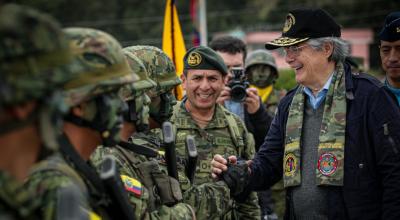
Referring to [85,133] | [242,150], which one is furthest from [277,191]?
[85,133]

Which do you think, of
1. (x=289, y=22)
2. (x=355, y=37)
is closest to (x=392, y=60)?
(x=289, y=22)

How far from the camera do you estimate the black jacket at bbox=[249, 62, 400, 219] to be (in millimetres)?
4145

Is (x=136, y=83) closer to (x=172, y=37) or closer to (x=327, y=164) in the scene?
(x=327, y=164)

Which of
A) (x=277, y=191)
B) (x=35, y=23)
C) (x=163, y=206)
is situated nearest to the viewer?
(x=35, y=23)

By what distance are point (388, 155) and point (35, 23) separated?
271cm

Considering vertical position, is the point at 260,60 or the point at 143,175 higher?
the point at 260,60

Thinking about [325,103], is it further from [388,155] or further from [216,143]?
[216,143]

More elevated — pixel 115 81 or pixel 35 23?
pixel 35 23

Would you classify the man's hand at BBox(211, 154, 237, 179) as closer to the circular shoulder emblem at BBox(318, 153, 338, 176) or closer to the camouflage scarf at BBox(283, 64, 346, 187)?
the camouflage scarf at BBox(283, 64, 346, 187)

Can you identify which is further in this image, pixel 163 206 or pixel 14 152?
pixel 163 206

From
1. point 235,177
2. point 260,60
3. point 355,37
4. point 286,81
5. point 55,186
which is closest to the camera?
point 55,186

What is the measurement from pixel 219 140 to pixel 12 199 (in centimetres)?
325

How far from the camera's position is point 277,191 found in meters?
7.60

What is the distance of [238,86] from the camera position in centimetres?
629
